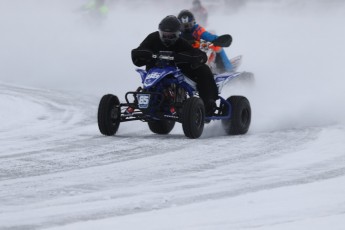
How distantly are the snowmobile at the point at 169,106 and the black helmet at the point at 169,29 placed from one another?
0.70ft

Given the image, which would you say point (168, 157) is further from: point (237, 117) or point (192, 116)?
point (237, 117)

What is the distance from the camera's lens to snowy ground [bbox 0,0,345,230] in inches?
292

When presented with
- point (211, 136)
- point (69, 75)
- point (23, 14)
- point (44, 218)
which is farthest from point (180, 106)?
point (23, 14)

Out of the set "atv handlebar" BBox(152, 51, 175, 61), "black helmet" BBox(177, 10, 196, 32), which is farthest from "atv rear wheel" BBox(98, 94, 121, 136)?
"black helmet" BBox(177, 10, 196, 32)

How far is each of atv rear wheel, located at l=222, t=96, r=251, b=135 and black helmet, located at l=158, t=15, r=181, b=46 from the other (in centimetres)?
129

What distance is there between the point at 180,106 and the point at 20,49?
58.9 feet

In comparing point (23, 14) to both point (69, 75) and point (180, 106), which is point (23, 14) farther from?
point (180, 106)

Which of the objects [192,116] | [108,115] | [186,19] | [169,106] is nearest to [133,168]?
[192,116]

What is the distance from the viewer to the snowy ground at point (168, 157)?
7418 millimetres

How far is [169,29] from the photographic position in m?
13.2

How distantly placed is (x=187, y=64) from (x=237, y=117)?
41.0 inches

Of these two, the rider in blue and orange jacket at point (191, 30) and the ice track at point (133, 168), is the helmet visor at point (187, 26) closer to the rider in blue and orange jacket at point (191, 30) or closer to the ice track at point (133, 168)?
the rider in blue and orange jacket at point (191, 30)

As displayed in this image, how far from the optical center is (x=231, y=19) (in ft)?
140

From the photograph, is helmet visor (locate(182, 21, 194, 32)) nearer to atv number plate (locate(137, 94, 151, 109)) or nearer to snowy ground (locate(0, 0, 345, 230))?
snowy ground (locate(0, 0, 345, 230))
